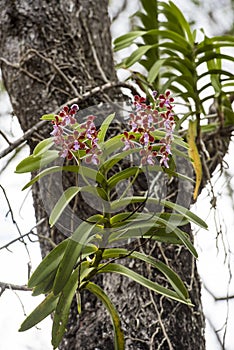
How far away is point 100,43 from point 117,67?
102mm

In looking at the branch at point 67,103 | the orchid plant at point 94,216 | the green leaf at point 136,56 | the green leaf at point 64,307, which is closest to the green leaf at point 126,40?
the green leaf at point 136,56

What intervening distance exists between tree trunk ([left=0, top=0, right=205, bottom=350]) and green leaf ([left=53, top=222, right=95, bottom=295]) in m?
0.34

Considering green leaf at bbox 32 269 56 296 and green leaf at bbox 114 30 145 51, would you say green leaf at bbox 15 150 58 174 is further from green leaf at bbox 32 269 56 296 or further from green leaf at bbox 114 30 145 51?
green leaf at bbox 114 30 145 51

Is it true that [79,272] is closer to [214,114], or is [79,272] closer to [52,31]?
[52,31]

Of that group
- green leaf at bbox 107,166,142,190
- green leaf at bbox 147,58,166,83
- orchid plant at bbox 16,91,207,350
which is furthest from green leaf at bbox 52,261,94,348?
green leaf at bbox 147,58,166,83

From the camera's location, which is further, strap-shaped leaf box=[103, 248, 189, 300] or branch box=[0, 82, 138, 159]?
branch box=[0, 82, 138, 159]

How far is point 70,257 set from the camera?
0.79m

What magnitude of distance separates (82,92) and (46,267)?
1.76ft

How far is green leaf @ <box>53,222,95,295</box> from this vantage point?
78 centimetres

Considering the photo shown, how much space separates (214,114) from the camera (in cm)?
150

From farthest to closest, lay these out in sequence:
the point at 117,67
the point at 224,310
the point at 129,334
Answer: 1. the point at 224,310
2. the point at 117,67
3. the point at 129,334

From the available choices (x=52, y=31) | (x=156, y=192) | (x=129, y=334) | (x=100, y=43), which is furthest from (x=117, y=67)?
(x=129, y=334)

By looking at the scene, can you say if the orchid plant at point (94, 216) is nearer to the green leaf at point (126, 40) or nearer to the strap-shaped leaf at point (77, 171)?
the strap-shaped leaf at point (77, 171)

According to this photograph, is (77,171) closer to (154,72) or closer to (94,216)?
(94,216)
